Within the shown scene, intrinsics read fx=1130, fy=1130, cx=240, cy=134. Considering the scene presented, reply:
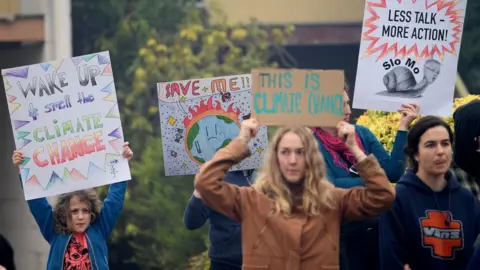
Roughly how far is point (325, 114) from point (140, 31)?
6080 millimetres

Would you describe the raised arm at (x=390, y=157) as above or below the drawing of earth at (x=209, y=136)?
below

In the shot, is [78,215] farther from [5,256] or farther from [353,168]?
[353,168]

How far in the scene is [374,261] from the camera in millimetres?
6145

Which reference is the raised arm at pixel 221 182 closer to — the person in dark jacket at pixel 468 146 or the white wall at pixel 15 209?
the person in dark jacket at pixel 468 146

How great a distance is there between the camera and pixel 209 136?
6410mm

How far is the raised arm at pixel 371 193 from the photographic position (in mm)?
5062

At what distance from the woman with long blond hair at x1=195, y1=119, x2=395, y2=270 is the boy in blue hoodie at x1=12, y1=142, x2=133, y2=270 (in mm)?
1398

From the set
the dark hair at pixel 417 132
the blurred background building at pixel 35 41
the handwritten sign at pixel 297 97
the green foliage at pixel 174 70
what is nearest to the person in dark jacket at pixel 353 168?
the dark hair at pixel 417 132

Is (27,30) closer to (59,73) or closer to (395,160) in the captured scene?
(59,73)

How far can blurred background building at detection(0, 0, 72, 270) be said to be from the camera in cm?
923

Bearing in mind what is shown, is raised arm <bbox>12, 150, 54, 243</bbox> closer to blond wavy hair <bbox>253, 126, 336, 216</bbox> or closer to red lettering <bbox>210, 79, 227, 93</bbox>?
Answer: red lettering <bbox>210, 79, 227, 93</bbox>

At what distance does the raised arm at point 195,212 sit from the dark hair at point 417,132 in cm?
112

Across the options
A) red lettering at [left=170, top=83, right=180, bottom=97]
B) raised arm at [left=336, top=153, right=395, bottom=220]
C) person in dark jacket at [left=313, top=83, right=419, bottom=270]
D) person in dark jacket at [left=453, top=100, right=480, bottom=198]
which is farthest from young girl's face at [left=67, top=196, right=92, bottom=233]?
person in dark jacket at [left=453, top=100, right=480, bottom=198]

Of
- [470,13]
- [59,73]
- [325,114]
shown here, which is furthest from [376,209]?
[470,13]
